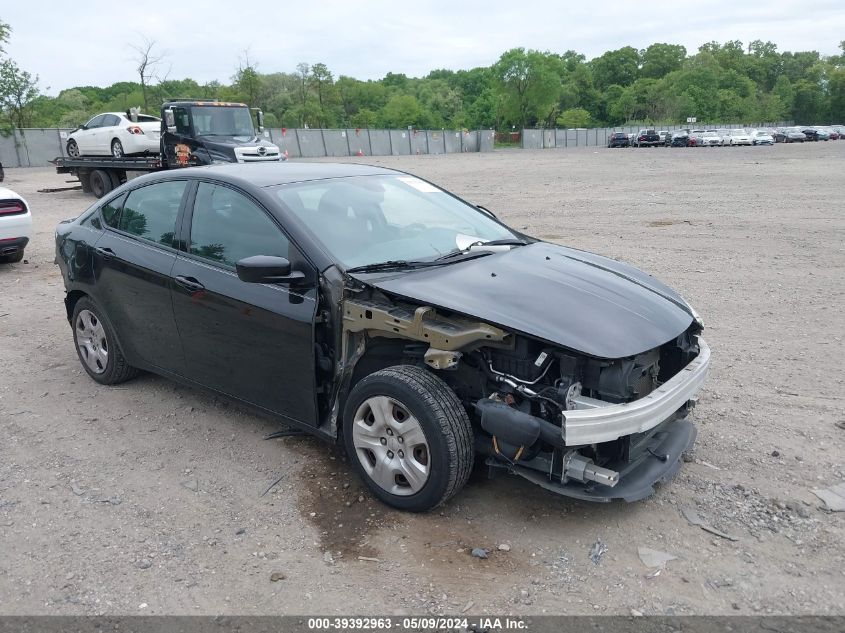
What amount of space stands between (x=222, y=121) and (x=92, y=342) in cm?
1529

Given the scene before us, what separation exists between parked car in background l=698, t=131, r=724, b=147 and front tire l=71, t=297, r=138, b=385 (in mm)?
59322

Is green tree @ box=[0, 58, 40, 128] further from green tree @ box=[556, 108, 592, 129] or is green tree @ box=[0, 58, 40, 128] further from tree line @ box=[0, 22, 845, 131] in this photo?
green tree @ box=[556, 108, 592, 129]

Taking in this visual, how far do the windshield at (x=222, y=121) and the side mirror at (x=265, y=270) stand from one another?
1647 centimetres

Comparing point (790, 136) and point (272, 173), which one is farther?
point (790, 136)

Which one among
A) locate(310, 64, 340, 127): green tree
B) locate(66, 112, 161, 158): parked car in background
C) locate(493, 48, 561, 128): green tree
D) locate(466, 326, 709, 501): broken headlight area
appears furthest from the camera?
locate(493, 48, 561, 128): green tree

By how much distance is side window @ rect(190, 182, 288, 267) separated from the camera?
3984 millimetres

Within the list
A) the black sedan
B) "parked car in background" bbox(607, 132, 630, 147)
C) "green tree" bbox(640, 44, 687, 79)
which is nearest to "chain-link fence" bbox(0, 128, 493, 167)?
"parked car in background" bbox(607, 132, 630, 147)

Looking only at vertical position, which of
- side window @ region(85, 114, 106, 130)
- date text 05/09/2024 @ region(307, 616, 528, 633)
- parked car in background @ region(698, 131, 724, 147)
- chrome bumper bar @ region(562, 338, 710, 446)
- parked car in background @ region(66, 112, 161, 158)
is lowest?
date text 05/09/2024 @ region(307, 616, 528, 633)

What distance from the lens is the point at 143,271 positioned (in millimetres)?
4598

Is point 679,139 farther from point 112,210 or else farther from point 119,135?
point 112,210

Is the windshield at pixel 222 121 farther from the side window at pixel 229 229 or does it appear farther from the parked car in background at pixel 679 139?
the parked car in background at pixel 679 139

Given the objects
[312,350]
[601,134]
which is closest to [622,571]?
[312,350]

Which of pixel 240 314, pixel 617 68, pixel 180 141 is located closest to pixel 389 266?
pixel 240 314

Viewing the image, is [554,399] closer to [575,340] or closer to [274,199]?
[575,340]
